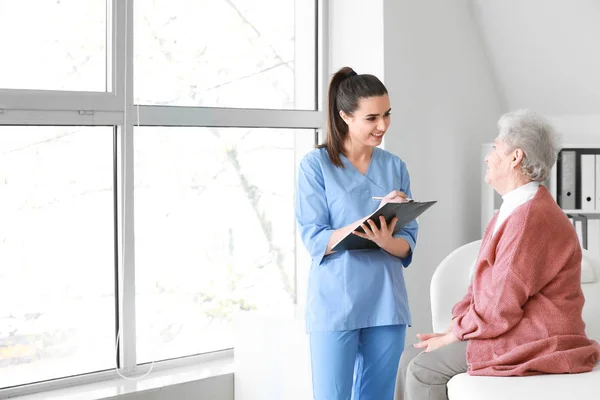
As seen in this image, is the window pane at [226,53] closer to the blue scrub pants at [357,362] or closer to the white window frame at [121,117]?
the white window frame at [121,117]

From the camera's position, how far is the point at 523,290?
1940 mm

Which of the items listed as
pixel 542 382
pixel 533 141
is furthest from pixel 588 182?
pixel 542 382

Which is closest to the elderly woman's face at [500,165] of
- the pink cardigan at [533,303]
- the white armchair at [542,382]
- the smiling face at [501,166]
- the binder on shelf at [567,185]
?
the smiling face at [501,166]

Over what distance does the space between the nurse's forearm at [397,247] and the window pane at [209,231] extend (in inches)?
38.6

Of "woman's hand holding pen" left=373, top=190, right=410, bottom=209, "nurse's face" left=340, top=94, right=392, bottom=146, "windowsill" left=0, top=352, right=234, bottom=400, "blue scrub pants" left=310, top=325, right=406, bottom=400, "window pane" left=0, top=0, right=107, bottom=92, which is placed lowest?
"windowsill" left=0, top=352, right=234, bottom=400

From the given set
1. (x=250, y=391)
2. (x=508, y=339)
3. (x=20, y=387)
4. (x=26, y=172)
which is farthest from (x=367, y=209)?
(x=20, y=387)

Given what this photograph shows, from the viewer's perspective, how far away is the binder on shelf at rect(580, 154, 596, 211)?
11.4 ft

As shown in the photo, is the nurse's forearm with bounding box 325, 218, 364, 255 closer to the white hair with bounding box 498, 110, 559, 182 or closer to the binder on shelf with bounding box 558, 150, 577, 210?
the white hair with bounding box 498, 110, 559, 182

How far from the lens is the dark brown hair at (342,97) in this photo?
2285 millimetres

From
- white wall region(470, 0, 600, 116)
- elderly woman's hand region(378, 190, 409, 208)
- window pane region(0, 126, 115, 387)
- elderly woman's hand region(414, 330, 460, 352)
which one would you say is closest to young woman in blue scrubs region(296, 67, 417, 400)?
elderly woman's hand region(378, 190, 409, 208)

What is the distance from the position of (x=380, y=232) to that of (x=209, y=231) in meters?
1.16

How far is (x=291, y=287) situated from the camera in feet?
11.4

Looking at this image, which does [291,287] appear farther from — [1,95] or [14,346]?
[1,95]

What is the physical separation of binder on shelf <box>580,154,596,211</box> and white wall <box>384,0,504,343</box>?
0.49 metres
